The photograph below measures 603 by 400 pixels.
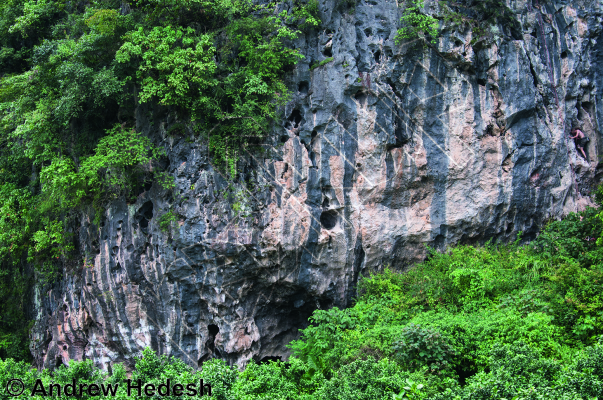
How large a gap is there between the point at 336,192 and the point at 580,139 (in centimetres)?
725

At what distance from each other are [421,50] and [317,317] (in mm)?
7314

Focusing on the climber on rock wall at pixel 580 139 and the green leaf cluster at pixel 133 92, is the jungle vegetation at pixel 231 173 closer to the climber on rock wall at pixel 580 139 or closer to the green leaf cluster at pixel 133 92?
the green leaf cluster at pixel 133 92

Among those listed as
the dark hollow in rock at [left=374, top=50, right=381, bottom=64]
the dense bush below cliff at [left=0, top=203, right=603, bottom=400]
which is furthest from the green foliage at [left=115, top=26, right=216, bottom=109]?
the dense bush below cliff at [left=0, top=203, right=603, bottom=400]

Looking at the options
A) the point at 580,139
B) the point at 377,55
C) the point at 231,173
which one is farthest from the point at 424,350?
the point at 580,139

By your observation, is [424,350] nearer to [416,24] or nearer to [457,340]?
[457,340]

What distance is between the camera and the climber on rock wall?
43.9 ft

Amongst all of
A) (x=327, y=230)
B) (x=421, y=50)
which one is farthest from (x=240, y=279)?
(x=421, y=50)

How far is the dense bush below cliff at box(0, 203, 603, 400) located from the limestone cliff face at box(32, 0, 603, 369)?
125 cm

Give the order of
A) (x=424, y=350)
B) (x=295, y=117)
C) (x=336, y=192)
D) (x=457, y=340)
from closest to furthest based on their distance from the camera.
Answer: (x=424, y=350) → (x=457, y=340) → (x=336, y=192) → (x=295, y=117)

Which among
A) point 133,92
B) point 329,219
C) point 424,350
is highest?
point 133,92

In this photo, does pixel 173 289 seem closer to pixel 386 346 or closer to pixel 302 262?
pixel 302 262

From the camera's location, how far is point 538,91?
1268 centimetres

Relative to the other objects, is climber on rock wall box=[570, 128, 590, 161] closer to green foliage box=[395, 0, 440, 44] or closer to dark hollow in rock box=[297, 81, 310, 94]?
green foliage box=[395, 0, 440, 44]

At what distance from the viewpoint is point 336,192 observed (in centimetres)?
1226
